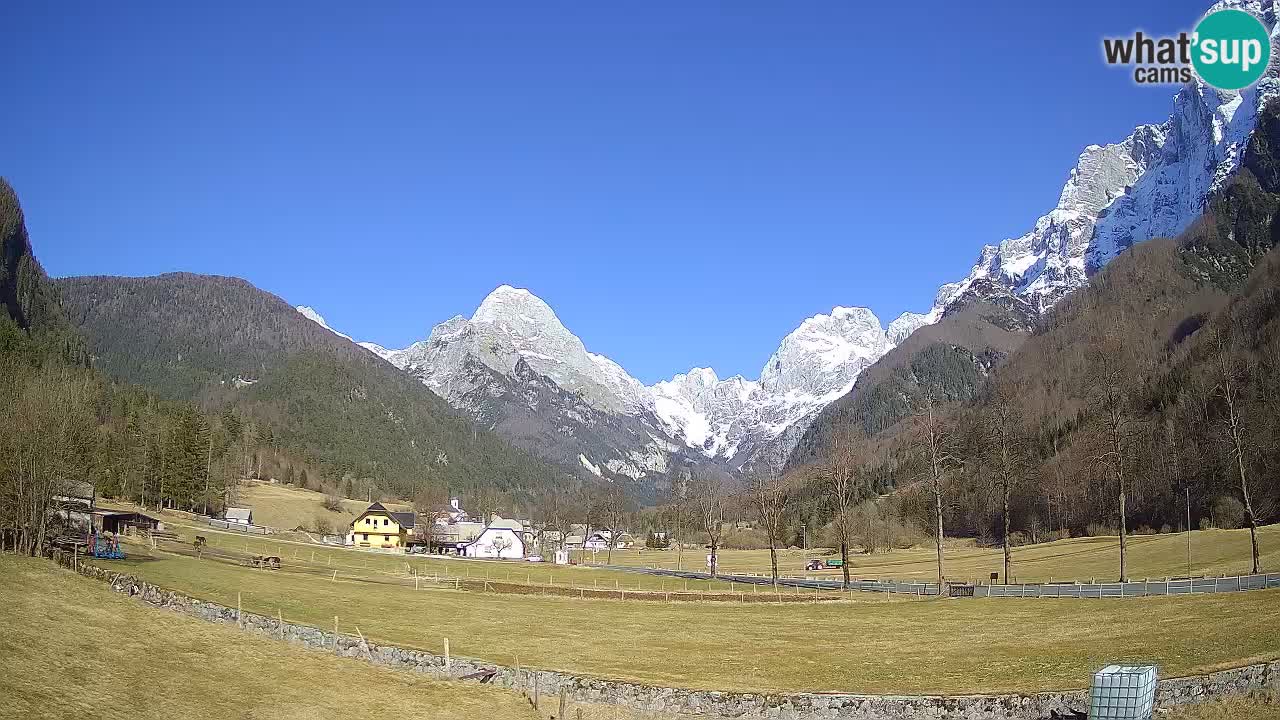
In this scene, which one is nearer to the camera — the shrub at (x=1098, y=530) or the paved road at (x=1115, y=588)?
the paved road at (x=1115, y=588)

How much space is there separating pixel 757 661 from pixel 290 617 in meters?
29.1

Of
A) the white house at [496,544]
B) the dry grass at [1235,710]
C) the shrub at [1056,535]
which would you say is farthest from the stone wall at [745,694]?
the shrub at [1056,535]

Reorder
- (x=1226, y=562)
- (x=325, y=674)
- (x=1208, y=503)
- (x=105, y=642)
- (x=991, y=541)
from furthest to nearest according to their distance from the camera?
(x=991, y=541), (x=1208, y=503), (x=1226, y=562), (x=325, y=674), (x=105, y=642)

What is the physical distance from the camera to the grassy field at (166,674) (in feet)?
109

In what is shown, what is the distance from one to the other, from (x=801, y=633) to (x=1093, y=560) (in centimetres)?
6136

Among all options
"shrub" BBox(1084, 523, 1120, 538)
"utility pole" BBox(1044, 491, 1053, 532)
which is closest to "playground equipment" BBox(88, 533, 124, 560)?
"shrub" BBox(1084, 523, 1120, 538)

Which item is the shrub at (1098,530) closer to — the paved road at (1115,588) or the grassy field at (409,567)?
the paved road at (1115,588)

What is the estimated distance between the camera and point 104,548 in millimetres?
77000

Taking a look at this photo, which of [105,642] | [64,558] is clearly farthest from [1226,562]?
[64,558]

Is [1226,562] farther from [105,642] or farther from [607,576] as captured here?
[105,642]

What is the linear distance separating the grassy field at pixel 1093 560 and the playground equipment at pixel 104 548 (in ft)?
282

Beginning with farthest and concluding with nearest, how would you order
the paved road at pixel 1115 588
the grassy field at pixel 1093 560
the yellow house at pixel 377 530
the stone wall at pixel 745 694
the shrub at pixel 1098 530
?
the yellow house at pixel 377 530 → the shrub at pixel 1098 530 → the grassy field at pixel 1093 560 → the paved road at pixel 1115 588 → the stone wall at pixel 745 694

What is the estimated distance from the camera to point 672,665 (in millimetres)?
48406

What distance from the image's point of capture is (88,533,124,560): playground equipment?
74750mm
